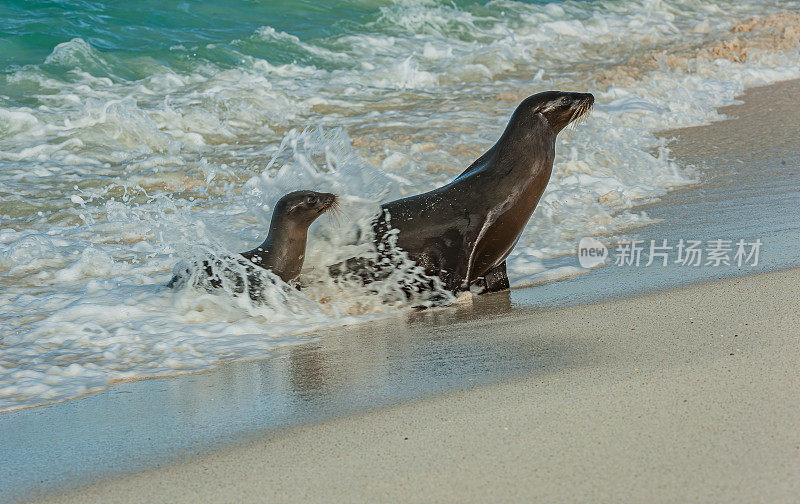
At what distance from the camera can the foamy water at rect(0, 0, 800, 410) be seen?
4.94m

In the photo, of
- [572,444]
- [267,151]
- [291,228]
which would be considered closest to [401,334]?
[291,228]

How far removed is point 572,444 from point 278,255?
279cm

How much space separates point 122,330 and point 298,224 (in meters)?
1.15

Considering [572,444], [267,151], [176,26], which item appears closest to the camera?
[572,444]

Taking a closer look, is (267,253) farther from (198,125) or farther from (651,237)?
(198,125)

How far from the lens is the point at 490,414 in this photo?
3131 mm

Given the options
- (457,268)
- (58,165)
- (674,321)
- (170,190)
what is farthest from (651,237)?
(58,165)

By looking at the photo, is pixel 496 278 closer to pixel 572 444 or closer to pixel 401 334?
pixel 401 334

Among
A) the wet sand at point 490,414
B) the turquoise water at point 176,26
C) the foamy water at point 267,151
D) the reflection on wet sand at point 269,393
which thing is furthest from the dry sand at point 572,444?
the turquoise water at point 176,26

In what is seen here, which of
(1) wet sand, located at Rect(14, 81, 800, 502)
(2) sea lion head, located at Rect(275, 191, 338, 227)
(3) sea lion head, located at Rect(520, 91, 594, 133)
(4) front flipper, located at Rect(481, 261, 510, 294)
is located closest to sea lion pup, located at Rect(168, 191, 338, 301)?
(2) sea lion head, located at Rect(275, 191, 338, 227)

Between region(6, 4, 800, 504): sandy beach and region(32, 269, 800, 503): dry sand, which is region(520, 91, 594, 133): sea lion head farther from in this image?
region(32, 269, 800, 503): dry sand

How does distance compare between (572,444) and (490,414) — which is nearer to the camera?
(572,444)

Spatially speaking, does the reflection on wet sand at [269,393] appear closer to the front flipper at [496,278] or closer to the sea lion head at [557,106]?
the front flipper at [496,278]

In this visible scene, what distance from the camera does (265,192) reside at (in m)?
5.91
